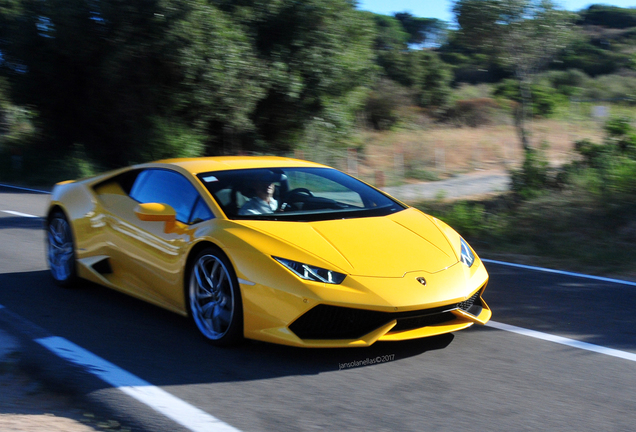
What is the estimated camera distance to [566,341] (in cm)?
448

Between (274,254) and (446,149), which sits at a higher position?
(274,254)

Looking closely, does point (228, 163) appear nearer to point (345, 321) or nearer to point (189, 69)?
point (345, 321)

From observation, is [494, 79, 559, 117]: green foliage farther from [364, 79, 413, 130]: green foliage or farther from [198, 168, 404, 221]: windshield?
[198, 168, 404, 221]: windshield

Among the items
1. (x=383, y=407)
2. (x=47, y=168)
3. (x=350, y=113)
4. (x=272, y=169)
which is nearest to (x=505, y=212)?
(x=272, y=169)

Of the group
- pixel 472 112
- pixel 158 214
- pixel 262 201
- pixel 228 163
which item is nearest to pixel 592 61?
pixel 472 112

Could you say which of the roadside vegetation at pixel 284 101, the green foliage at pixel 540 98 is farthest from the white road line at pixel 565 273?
the green foliage at pixel 540 98

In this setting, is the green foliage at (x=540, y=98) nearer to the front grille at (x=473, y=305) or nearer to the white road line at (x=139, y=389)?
the front grille at (x=473, y=305)

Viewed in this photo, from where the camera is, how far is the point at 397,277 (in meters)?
3.97

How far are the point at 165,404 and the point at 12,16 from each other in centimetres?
1973

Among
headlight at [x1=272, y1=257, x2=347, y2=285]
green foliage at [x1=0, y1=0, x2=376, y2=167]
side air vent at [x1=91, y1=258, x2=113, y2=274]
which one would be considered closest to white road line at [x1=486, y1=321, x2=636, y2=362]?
headlight at [x1=272, y1=257, x2=347, y2=285]

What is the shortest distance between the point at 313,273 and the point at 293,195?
1.31m

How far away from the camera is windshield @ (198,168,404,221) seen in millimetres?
4711

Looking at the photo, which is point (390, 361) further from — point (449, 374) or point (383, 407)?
point (383, 407)

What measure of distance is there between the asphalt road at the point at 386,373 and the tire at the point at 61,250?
0.36 metres
